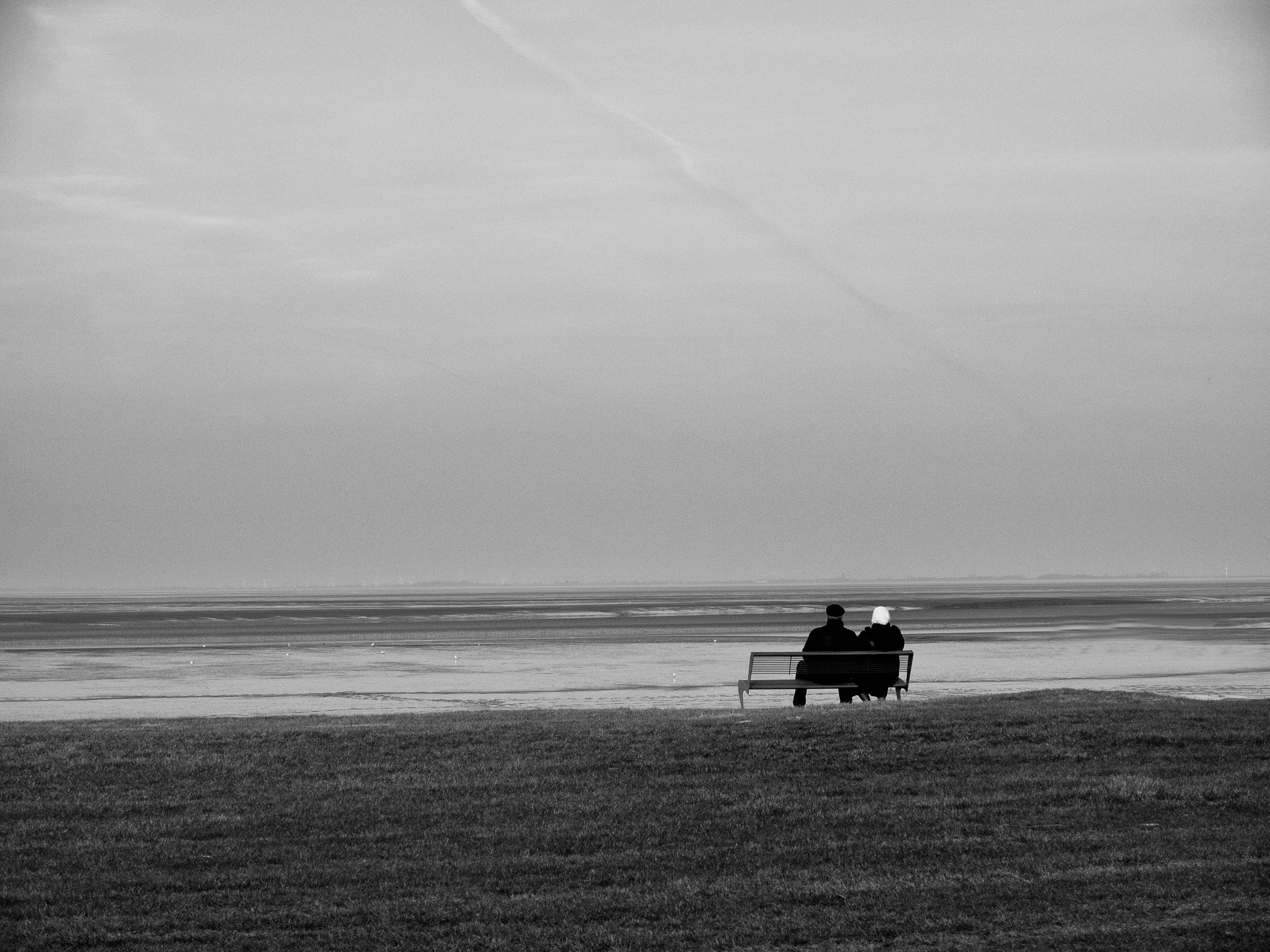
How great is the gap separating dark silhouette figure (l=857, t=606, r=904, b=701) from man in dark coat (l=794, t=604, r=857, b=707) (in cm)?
24

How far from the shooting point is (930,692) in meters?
24.6

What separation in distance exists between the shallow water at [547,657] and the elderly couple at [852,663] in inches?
31.2

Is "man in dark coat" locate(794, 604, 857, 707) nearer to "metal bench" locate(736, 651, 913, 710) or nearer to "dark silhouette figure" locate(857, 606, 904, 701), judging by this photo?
"metal bench" locate(736, 651, 913, 710)

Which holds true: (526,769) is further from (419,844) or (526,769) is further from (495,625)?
(495,625)

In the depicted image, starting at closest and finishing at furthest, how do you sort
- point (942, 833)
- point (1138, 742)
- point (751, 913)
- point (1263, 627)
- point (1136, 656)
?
point (751, 913) < point (942, 833) < point (1138, 742) < point (1136, 656) < point (1263, 627)

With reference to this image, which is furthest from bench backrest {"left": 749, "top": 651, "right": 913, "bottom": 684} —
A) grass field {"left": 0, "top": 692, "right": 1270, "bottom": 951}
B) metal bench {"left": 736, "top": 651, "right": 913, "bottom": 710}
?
grass field {"left": 0, "top": 692, "right": 1270, "bottom": 951}

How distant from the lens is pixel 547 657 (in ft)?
128

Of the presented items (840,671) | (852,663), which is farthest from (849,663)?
(840,671)

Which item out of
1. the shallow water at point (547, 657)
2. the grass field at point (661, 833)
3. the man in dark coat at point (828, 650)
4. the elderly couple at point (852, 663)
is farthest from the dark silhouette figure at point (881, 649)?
the grass field at point (661, 833)

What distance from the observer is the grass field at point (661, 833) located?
8.02 meters

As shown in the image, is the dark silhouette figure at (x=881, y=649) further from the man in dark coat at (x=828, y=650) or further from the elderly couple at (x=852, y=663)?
the man in dark coat at (x=828, y=650)

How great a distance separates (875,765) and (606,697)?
41.7ft

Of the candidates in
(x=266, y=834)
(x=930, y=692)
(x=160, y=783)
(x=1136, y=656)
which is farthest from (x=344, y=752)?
(x=1136, y=656)

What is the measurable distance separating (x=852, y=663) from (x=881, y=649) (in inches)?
31.7
